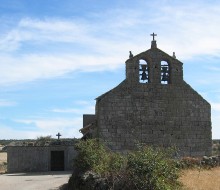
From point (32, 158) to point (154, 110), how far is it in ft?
41.2

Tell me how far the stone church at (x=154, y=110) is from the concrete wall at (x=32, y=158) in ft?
22.0

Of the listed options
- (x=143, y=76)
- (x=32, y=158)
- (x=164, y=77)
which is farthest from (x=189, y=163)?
(x=32, y=158)

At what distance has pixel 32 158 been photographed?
39.2 m

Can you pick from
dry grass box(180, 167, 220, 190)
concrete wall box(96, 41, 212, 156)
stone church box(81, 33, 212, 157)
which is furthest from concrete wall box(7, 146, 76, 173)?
dry grass box(180, 167, 220, 190)

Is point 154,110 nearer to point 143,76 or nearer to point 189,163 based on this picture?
point 143,76

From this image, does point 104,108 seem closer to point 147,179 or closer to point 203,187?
point 203,187

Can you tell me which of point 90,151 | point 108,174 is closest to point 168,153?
point 108,174

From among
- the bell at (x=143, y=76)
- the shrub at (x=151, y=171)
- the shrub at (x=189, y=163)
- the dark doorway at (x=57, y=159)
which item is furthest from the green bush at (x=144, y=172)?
the dark doorway at (x=57, y=159)

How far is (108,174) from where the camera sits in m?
15.0

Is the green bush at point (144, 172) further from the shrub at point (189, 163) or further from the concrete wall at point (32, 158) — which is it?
the concrete wall at point (32, 158)

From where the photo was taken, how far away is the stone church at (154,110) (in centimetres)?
3180

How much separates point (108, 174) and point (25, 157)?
1000 inches

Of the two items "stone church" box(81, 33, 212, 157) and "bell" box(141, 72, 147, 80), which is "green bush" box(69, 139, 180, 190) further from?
"bell" box(141, 72, 147, 80)

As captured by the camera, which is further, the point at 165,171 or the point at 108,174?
the point at 108,174
